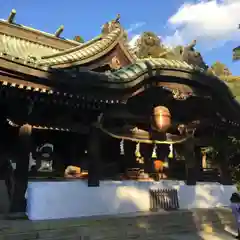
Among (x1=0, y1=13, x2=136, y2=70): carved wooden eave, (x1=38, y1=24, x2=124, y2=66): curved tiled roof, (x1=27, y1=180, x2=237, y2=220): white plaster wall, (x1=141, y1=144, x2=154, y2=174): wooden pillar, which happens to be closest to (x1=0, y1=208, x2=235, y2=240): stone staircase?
(x1=27, y1=180, x2=237, y2=220): white plaster wall

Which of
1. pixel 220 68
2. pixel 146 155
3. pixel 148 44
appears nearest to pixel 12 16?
pixel 146 155

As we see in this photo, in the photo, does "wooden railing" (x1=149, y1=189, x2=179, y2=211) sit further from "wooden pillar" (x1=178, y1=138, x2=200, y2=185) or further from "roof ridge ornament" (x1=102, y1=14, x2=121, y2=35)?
"roof ridge ornament" (x1=102, y1=14, x2=121, y2=35)

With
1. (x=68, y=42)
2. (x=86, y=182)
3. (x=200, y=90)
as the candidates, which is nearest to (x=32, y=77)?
(x=86, y=182)

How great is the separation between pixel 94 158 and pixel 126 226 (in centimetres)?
193

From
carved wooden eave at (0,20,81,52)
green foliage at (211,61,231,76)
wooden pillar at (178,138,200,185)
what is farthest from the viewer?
green foliage at (211,61,231,76)

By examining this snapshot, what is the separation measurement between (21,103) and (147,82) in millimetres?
3398

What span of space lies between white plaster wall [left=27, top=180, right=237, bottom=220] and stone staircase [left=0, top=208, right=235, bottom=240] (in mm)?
439

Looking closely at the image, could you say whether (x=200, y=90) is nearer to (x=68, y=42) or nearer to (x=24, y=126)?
(x=24, y=126)

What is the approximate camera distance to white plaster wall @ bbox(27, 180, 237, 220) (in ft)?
25.3

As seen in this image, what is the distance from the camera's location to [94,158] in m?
8.80

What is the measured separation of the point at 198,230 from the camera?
377 inches

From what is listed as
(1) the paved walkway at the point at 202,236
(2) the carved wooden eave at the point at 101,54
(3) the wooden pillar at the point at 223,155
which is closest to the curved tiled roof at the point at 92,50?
(2) the carved wooden eave at the point at 101,54

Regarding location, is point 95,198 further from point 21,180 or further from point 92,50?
point 92,50

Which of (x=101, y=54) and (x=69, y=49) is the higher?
(x=69, y=49)
